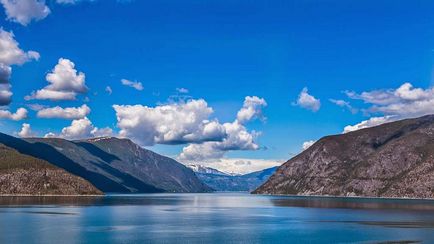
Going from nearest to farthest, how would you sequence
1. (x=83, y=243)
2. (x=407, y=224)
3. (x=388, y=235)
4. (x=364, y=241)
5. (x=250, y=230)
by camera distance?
(x=83, y=243) → (x=364, y=241) → (x=388, y=235) → (x=250, y=230) → (x=407, y=224)

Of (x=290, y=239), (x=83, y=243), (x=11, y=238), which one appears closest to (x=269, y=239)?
(x=290, y=239)

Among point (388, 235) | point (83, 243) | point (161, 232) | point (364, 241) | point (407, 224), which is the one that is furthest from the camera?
point (407, 224)

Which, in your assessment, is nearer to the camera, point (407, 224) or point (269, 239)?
point (269, 239)

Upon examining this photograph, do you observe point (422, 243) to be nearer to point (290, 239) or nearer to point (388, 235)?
point (388, 235)

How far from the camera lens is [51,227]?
16075cm

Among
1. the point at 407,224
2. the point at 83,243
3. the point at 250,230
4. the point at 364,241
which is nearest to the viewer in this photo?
the point at 83,243

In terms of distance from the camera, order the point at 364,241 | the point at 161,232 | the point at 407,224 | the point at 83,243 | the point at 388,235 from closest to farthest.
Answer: the point at 83,243
the point at 364,241
the point at 388,235
the point at 161,232
the point at 407,224

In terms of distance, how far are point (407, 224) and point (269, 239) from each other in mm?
63315

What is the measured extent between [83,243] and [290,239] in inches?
2040

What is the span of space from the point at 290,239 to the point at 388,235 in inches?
1039

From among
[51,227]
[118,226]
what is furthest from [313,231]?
[51,227]

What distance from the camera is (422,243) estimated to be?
12562cm

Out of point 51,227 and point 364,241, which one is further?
point 51,227

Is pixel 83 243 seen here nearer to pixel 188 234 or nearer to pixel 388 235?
pixel 188 234
